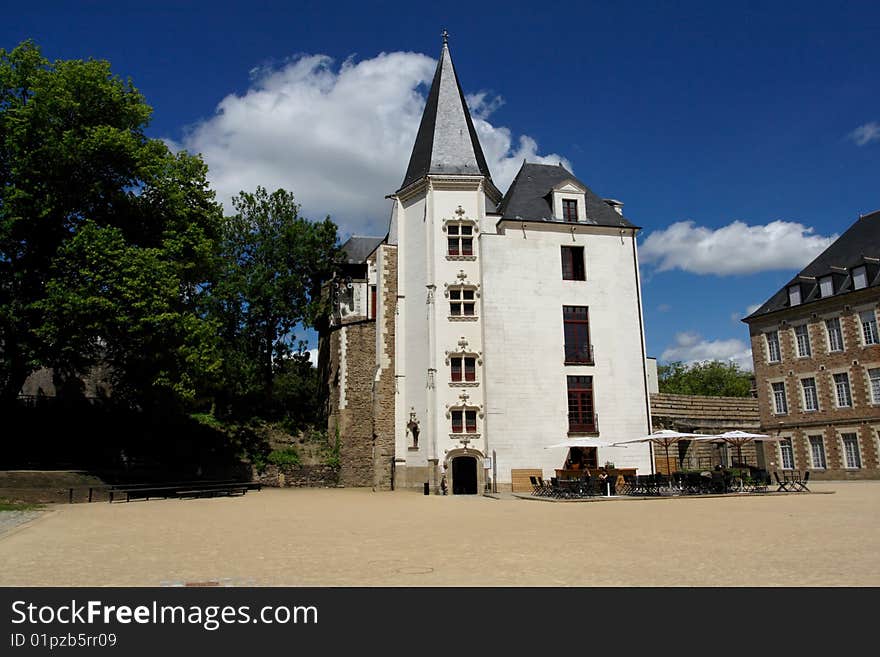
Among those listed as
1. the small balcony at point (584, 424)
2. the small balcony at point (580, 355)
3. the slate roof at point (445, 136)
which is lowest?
the small balcony at point (584, 424)

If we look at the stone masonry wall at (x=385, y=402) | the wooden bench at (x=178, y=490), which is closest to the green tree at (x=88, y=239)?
the wooden bench at (x=178, y=490)

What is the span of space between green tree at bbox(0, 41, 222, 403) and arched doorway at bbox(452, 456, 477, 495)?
11.3 metres

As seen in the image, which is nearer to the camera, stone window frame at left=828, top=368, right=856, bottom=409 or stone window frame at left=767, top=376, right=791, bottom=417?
stone window frame at left=828, top=368, right=856, bottom=409

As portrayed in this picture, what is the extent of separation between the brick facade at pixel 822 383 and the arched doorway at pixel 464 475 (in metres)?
19.2

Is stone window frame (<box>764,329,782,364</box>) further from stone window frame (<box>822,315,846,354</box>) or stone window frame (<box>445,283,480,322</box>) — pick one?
stone window frame (<box>445,283,480,322</box>)

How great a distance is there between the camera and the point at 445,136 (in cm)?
3444

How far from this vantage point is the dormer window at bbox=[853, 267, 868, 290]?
34.2 metres

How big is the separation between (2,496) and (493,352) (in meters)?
19.2

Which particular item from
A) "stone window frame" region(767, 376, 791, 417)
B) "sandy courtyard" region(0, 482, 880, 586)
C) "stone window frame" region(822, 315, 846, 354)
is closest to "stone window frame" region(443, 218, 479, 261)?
"sandy courtyard" region(0, 482, 880, 586)

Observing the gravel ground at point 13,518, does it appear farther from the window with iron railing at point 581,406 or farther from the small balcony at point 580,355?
the small balcony at point 580,355

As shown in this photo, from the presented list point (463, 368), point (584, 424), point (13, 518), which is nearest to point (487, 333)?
point (463, 368)

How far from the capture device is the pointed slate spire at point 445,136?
3356cm

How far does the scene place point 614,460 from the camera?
31281mm
